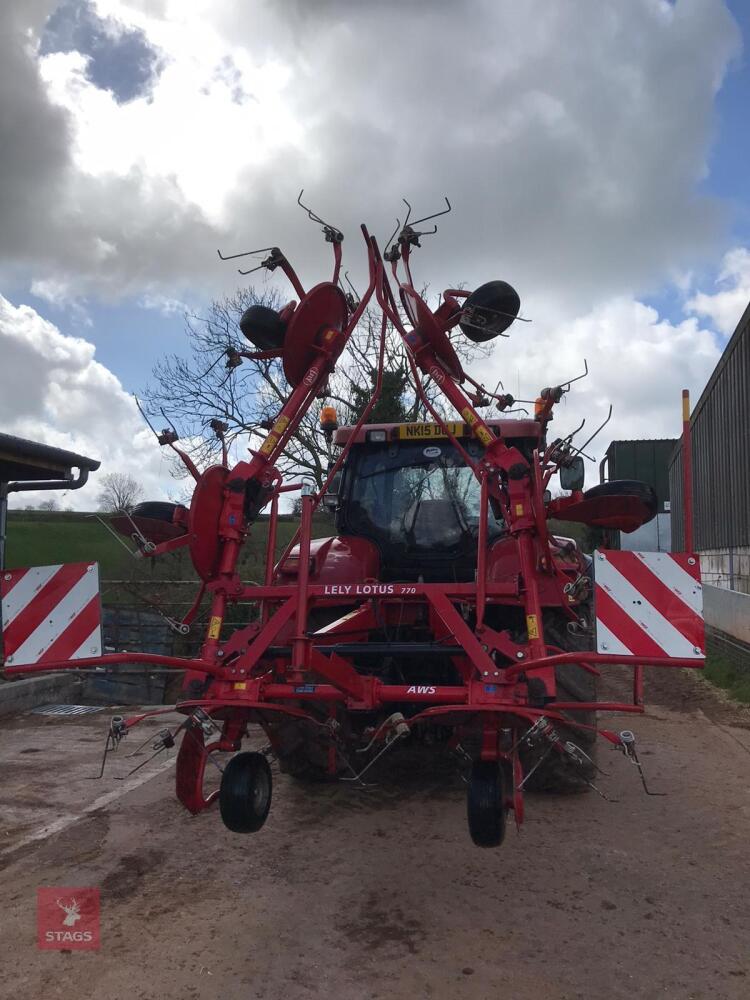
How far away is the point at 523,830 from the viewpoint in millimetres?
A: 4648

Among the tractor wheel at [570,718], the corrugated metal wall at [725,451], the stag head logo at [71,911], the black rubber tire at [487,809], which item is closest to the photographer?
the black rubber tire at [487,809]

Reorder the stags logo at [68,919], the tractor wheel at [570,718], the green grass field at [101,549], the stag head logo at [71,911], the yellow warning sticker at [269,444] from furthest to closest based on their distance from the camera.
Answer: the green grass field at [101,549]
the tractor wheel at [570,718]
the yellow warning sticker at [269,444]
the stag head logo at [71,911]
the stags logo at [68,919]

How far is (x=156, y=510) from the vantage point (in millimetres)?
4367

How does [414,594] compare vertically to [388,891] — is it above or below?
above

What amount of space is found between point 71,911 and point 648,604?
2.77 metres

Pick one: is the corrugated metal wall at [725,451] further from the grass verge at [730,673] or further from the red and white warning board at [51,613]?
the red and white warning board at [51,613]

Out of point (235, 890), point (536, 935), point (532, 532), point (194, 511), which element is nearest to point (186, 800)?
point (235, 890)

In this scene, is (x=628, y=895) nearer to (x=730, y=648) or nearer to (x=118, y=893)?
(x=118, y=893)

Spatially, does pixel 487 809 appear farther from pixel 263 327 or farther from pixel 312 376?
pixel 263 327

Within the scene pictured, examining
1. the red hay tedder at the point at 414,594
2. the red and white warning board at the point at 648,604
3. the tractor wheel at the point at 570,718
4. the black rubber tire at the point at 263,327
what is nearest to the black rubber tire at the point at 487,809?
the red hay tedder at the point at 414,594

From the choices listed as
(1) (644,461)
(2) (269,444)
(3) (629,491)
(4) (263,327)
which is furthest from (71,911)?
(1) (644,461)

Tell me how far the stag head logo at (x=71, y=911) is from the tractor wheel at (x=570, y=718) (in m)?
2.27

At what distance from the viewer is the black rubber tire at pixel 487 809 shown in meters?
3.21

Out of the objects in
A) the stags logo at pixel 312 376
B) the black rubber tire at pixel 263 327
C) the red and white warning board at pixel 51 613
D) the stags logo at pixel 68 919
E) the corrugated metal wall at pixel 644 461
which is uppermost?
the corrugated metal wall at pixel 644 461
